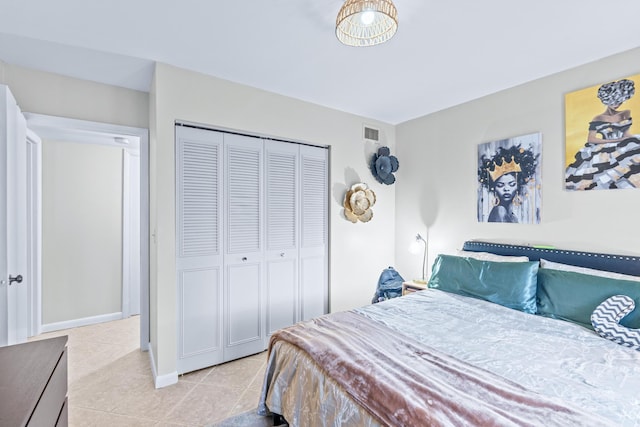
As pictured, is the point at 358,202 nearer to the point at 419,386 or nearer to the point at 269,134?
the point at 269,134

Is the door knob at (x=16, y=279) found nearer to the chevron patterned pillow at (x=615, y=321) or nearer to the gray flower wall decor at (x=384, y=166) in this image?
the gray flower wall decor at (x=384, y=166)

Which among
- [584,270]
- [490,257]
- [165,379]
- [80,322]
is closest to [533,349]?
[584,270]

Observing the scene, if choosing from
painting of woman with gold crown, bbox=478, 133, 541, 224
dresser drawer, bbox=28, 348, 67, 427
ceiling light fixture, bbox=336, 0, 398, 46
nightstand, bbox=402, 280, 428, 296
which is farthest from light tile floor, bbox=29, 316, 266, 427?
painting of woman with gold crown, bbox=478, 133, 541, 224

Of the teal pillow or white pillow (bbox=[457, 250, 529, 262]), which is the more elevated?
white pillow (bbox=[457, 250, 529, 262])

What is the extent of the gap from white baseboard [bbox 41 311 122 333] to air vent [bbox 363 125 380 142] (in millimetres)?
3871

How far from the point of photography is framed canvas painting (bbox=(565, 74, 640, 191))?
2154mm

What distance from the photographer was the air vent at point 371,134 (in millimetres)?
3703

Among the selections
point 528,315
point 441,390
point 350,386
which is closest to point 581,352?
point 528,315

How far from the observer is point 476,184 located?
10.2 feet

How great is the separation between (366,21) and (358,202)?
207 cm

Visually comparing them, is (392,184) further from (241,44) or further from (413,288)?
(241,44)

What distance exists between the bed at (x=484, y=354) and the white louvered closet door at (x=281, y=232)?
3.72 feet

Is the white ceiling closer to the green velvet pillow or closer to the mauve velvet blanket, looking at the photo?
the green velvet pillow

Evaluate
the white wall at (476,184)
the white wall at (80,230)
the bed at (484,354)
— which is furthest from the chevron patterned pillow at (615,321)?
the white wall at (80,230)
